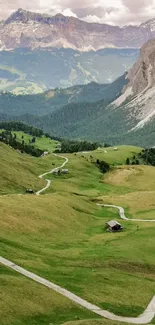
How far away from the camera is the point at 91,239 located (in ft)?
362

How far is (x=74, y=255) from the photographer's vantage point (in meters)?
88.8

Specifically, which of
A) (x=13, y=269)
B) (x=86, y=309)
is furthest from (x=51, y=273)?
(x=86, y=309)

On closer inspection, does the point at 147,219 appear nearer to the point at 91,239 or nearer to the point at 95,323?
the point at 91,239

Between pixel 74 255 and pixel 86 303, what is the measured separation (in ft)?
82.0

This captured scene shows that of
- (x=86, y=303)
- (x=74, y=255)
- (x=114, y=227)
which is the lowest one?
(x=114, y=227)

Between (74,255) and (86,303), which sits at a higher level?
(86,303)

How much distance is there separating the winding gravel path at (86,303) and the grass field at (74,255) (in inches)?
48.7

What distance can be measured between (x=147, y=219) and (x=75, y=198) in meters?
27.5

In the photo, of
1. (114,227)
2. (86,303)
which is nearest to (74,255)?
(86,303)

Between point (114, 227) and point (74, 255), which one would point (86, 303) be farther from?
point (114, 227)

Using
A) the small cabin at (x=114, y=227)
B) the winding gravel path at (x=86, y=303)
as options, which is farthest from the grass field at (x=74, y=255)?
the small cabin at (x=114, y=227)

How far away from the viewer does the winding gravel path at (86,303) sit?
61.9 m

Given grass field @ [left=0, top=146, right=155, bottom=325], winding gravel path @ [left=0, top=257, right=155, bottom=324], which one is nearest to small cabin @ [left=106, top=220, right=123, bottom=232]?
grass field @ [left=0, top=146, right=155, bottom=325]

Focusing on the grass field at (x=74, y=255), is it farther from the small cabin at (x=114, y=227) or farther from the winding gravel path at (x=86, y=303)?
the small cabin at (x=114, y=227)
